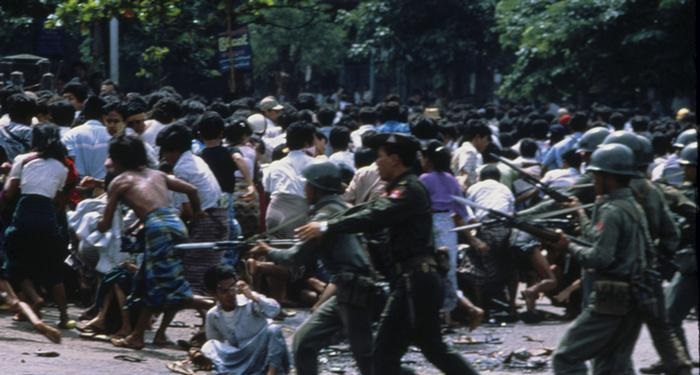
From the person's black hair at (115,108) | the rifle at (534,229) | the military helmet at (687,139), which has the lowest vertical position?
the rifle at (534,229)

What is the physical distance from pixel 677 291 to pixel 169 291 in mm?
3330

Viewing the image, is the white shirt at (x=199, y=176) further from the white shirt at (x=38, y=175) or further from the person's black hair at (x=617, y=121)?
the person's black hair at (x=617, y=121)

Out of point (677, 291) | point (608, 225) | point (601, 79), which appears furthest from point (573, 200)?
→ point (601, 79)

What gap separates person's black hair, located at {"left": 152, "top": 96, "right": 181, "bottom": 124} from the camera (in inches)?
537

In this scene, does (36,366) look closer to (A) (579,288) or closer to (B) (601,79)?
(A) (579,288)

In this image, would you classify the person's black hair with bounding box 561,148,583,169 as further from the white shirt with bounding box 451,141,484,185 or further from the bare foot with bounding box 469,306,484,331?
the bare foot with bounding box 469,306,484,331

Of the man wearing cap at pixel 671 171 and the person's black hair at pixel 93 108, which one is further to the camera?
the man wearing cap at pixel 671 171

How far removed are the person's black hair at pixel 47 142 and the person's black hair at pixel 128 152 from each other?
2.85 ft

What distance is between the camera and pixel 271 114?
1666 centimetres

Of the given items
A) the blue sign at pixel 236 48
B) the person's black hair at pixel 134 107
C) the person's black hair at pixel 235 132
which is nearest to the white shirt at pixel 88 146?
the person's black hair at pixel 134 107

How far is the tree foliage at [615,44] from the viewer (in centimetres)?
2992

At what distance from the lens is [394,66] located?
47938mm

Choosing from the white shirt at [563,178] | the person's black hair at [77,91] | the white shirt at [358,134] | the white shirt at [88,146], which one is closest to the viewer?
the white shirt at [88,146]

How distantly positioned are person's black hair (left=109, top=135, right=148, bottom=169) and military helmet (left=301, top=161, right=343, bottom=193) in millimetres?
1991
